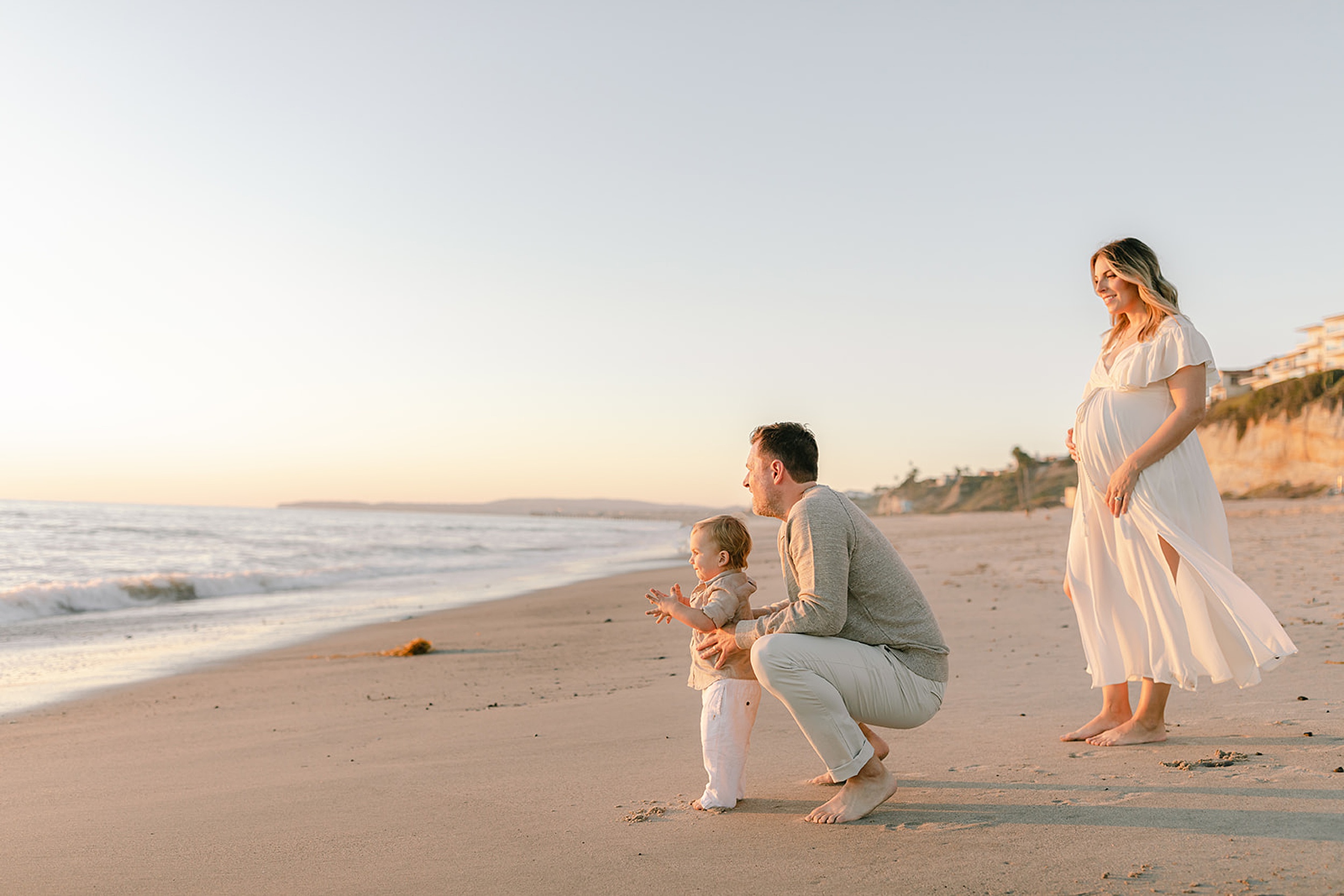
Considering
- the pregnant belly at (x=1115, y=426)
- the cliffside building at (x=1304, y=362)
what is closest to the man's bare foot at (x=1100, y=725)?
the pregnant belly at (x=1115, y=426)

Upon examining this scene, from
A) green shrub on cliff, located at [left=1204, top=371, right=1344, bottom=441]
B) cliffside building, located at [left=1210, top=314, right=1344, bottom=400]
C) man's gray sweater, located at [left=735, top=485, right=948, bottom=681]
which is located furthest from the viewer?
cliffside building, located at [left=1210, top=314, right=1344, bottom=400]

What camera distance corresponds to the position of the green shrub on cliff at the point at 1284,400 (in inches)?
1721

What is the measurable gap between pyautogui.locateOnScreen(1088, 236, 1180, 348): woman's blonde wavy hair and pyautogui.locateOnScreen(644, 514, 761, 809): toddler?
6.56 feet

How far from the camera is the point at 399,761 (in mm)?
4074

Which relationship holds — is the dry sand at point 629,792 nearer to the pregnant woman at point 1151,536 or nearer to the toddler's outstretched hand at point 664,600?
the pregnant woman at point 1151,536

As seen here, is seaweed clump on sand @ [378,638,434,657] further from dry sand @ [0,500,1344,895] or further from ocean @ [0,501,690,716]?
ocean @ [0,501,690,716]

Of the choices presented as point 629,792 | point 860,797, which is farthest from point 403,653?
point 860,797

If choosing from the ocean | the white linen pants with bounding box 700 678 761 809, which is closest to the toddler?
the white linen pants with bounding box 700 678 761 809

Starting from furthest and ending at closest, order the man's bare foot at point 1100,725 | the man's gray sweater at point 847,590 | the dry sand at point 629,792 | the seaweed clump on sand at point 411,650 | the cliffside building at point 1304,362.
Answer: the cliffside building at point 1304,362, the seaweed clump on sand at point 411,650, the man's bare foot at point 1100,725, the man's gray sweater at point 847,590, the dry sand at point 629,792

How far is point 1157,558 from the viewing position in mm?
3500

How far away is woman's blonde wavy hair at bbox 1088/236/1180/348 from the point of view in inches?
143

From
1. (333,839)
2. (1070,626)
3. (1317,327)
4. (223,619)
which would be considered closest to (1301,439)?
(1317,327)

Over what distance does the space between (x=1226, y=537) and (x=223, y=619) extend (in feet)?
38.5

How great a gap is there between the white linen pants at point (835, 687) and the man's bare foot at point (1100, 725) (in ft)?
3.88
